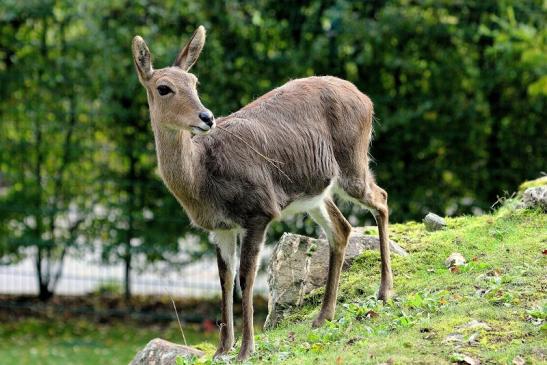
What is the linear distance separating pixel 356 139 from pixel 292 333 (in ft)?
4.97

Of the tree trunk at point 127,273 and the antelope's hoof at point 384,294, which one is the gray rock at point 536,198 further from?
the tree trunk at point 127,273

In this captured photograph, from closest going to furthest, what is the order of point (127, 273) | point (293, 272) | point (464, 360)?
point (464, 360) < point (293, 272) < point (127, 273)

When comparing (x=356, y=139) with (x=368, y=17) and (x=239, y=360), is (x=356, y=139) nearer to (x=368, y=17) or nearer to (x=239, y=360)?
(x=239, y=360)

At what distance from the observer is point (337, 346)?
6500 mm

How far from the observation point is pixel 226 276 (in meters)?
7.30

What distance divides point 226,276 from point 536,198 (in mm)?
3011

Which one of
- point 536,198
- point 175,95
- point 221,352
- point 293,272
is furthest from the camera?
point 536,198

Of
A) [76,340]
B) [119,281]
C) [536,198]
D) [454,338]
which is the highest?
[536,198]

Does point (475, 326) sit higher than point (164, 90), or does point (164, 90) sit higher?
point (164, 90)

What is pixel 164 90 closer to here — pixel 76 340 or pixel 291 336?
pixel 291 336

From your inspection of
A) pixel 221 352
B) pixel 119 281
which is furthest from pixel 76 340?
pixel 221 352

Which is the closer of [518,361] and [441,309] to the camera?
[518,361]

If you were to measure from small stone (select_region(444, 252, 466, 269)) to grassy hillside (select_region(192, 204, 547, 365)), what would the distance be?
6 cm

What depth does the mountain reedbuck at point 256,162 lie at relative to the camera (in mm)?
6941
